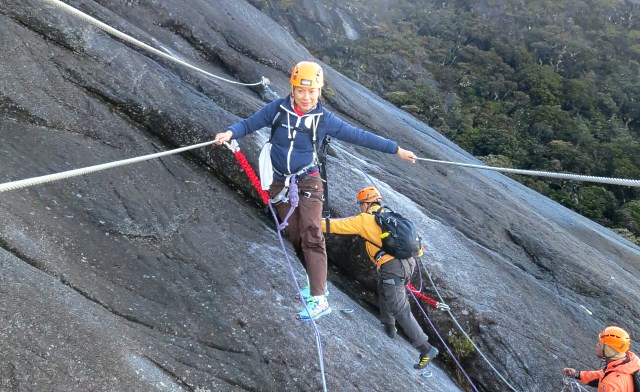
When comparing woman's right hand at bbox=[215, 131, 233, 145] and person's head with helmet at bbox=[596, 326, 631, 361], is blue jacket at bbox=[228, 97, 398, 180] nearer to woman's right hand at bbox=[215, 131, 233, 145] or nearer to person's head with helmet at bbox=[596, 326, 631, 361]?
woman's right hand at bbox=[215, 131, 233, 145]

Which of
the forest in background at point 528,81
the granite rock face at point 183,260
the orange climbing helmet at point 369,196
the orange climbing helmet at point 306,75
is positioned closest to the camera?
the granite rock face at point 183,260

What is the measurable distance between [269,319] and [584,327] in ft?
21.0

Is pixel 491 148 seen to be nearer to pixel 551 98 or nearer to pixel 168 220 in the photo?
pixel 551 98

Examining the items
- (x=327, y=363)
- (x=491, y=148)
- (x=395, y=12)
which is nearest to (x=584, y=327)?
(x=327, y=363)

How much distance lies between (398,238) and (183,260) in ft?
8.72

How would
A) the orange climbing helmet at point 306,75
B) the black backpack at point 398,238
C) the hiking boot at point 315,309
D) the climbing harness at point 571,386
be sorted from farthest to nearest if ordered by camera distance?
the climbing harness at point 571,386 → the black backpack at point 398,238 → the hiking boot at point 315,309 → the orange climbing helmet at point 306,75

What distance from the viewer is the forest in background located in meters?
40.2

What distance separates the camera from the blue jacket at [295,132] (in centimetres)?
593

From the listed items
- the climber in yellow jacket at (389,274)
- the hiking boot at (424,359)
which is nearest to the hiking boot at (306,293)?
the climber in yellow jacket at (389,274)

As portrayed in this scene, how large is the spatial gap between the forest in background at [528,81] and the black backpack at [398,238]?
26.5 m

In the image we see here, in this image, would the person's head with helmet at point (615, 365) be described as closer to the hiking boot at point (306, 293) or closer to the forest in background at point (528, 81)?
the hiking boot at point (306, 293)

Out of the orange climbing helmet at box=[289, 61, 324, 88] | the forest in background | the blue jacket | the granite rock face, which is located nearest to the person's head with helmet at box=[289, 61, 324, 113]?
the orange climbing helmet at box=[289, 61, 324, 88]

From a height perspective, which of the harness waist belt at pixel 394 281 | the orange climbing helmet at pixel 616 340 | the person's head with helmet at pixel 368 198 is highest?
the person's head with helmet at pixel 368 198

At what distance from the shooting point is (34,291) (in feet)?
14.5
